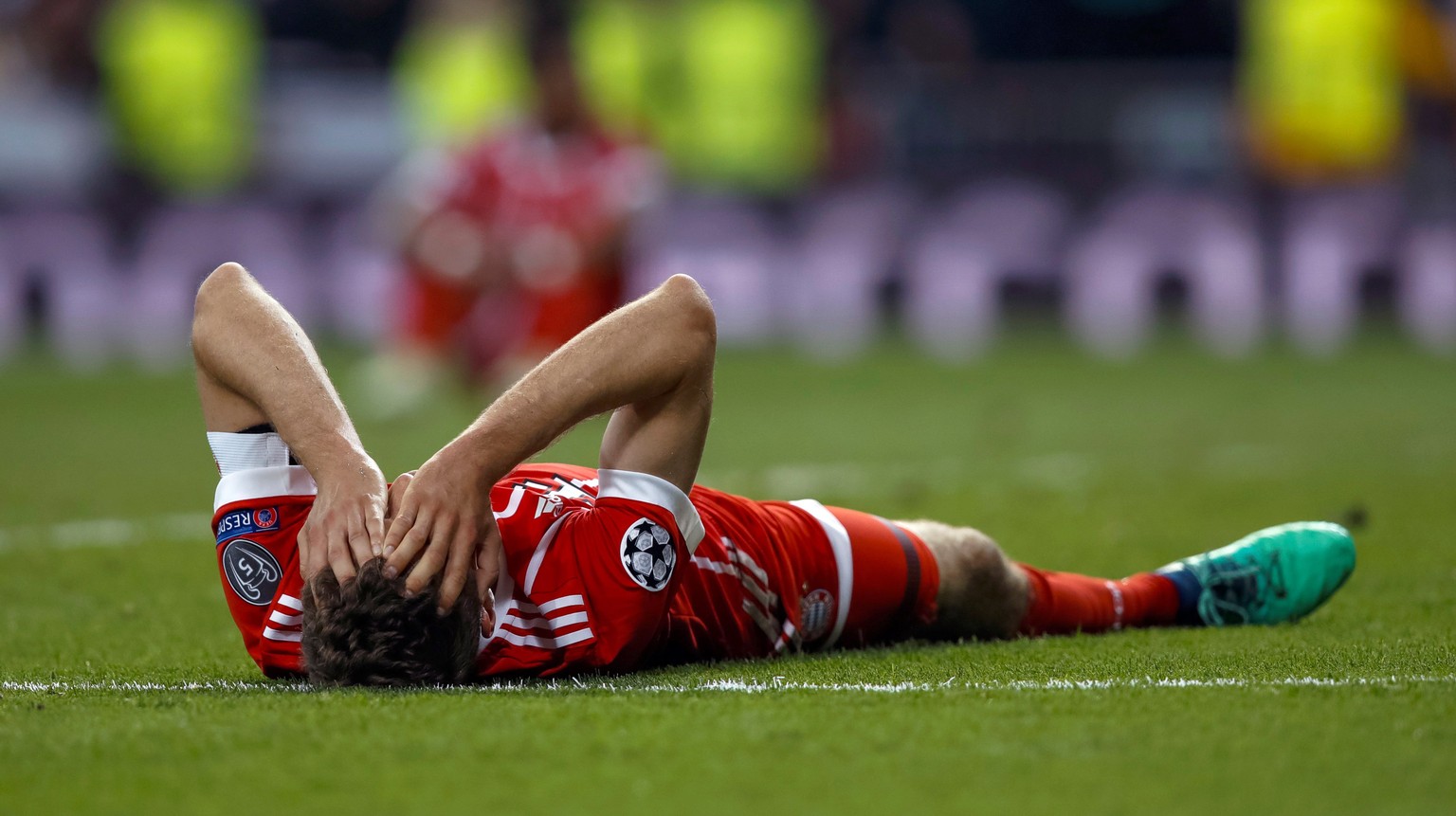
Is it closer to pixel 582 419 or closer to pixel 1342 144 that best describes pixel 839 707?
pixel 582 419

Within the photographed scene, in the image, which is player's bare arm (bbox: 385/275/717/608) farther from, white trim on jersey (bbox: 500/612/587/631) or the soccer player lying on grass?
white trim on jersey (bbox: 500/612/587/631)

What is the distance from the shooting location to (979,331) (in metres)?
15.0

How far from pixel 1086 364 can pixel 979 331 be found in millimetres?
1799

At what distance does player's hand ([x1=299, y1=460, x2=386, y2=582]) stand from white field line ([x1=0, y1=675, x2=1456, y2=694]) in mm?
287

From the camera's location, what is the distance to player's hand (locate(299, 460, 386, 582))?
294cm

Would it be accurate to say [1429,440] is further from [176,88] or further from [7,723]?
[176,88]

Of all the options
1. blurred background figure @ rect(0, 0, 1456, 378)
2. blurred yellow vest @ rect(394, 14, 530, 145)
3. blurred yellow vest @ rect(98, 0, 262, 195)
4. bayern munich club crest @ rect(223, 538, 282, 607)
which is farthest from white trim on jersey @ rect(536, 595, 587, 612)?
blurred yellow vest @ rect(98, 0, 262, 195)

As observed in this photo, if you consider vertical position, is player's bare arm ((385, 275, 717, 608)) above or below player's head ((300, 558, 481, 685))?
above

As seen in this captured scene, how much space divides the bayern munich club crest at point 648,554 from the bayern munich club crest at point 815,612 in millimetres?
476

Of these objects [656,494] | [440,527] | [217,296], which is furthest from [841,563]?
[217,296]

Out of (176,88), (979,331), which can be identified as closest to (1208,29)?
(979,331)

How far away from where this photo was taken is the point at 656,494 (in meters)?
3.19

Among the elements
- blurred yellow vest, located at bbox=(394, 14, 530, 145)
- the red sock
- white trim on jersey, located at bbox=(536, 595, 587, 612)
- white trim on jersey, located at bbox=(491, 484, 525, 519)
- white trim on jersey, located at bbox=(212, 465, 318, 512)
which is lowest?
the red sock

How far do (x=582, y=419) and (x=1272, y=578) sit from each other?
163 centimetres
